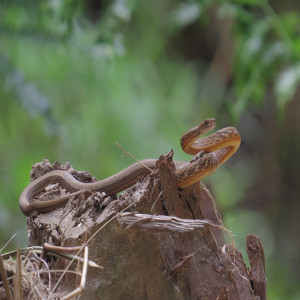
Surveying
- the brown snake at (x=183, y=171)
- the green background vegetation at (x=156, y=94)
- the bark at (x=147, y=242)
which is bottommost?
the bark at (x=147, y=242)

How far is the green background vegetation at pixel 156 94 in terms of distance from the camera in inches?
150

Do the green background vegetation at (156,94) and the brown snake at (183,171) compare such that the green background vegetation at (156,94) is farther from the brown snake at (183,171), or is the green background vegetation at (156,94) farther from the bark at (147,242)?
the bark at (147,242)

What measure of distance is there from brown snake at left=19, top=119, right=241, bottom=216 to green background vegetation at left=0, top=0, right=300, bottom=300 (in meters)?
1.35

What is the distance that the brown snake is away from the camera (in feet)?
5.86

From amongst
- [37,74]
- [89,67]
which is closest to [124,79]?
[89,67]

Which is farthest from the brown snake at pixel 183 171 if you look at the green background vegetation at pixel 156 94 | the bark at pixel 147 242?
the green background vegetation at pixel 156 94

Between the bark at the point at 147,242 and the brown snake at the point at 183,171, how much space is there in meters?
0.06

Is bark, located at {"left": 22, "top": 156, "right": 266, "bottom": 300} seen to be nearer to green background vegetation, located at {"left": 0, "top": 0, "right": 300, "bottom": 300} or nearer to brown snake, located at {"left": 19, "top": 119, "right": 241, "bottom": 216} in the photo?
brown snake, located at {"left": 19, "top": 119, "right": 241, "bottom": 216}

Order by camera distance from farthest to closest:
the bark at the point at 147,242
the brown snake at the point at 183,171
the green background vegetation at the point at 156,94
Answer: the green background vegetation at the point at 156,94 < the brown snake at the point at 183,171 < the bark at the point at 147,242

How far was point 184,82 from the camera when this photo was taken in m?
5.88

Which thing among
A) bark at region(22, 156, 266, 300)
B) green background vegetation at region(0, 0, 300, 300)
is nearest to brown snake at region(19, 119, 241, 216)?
bark at region(22, 156, 266, 300)

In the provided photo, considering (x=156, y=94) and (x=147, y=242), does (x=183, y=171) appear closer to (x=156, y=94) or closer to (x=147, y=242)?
(x=147, y=242)

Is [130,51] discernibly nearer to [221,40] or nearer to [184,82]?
[184,82]

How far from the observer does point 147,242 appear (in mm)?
1645
